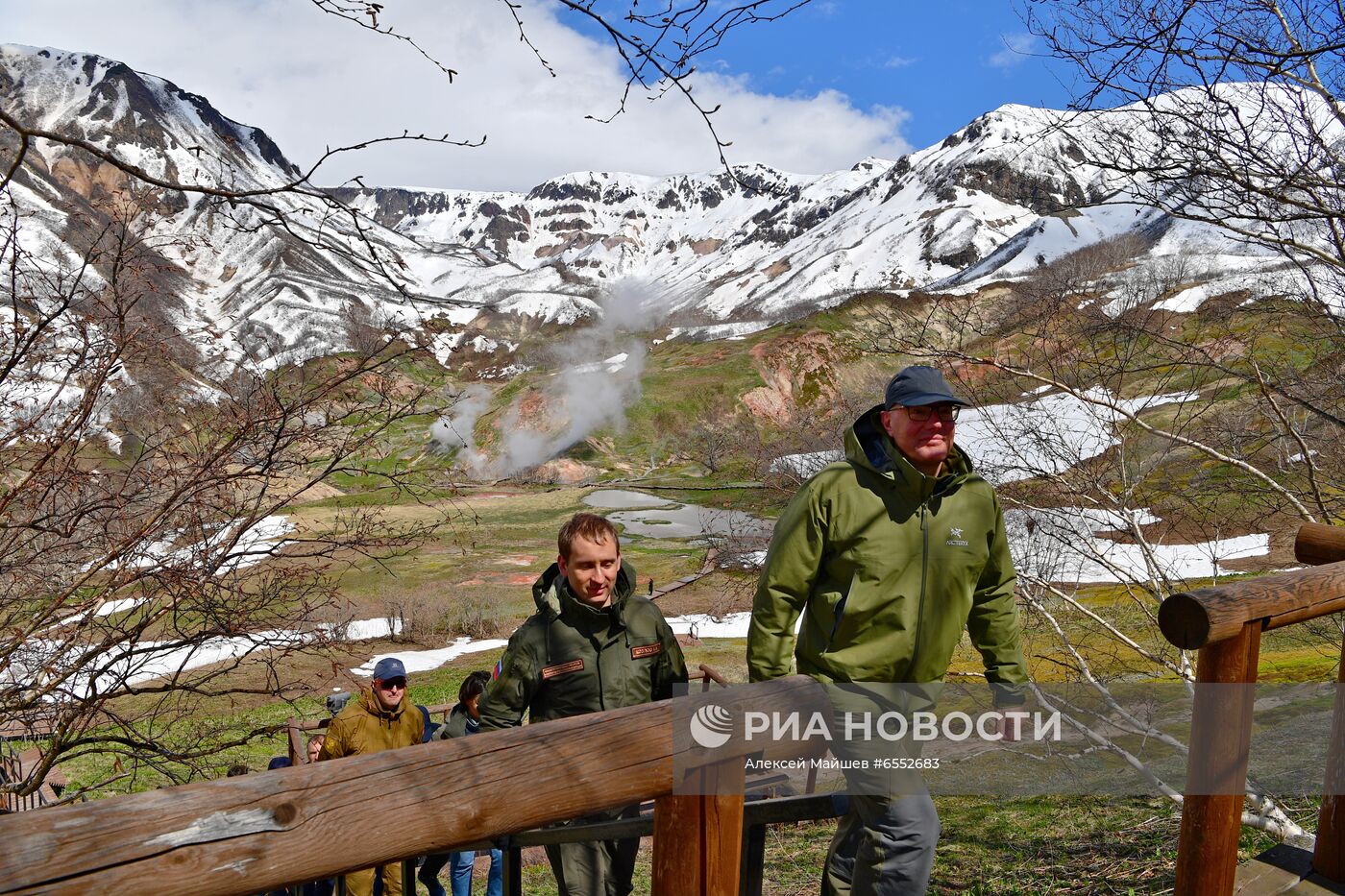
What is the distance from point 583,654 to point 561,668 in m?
0.09

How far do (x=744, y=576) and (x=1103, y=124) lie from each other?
1567cm

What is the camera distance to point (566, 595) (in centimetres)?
334

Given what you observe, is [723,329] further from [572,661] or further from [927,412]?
[927,412]

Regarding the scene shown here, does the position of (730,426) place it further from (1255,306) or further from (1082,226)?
(1082,226)

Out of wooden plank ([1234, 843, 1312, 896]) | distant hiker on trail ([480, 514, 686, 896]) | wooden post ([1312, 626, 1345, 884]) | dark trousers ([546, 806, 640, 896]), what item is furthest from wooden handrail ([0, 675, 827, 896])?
wooden post ([1312, 626, 1345, 884])

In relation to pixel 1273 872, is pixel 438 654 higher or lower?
lower

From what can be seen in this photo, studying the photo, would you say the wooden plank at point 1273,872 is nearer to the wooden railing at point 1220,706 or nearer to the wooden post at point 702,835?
the wooden railing at point 1220,706

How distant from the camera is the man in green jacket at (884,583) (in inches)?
99.9

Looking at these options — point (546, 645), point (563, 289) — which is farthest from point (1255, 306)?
point (563, 289)

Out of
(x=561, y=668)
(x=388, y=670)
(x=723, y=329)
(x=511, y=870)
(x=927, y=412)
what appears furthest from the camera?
(x=723, y=329)

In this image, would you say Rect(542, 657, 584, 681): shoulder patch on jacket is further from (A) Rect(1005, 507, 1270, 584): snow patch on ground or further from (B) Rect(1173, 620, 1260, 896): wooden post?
(A) Rect(1005, 507, 1270, 584): snow patch on ground

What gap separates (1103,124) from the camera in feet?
19.3

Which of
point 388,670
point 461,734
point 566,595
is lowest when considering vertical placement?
point 461,734

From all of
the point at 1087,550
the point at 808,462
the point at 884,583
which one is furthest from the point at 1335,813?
the point at 808,462
